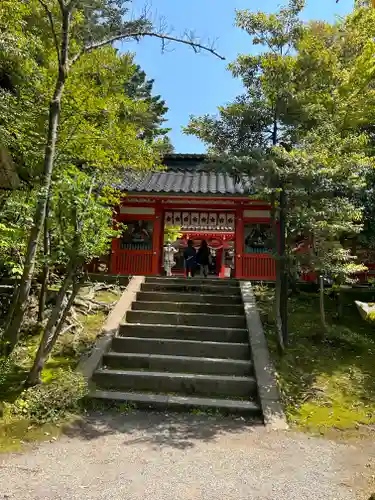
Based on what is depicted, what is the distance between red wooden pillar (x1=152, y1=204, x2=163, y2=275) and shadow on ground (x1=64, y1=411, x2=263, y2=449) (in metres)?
7.27

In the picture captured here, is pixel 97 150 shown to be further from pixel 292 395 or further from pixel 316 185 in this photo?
pixel 292 395

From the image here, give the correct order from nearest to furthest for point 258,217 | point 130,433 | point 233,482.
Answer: point 233,482 → point 130,433 → point 258,217

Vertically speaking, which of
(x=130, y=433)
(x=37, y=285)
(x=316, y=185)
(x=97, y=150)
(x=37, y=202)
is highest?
(x=97, y=150)

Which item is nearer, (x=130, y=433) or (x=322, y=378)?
(x=130, y=433)

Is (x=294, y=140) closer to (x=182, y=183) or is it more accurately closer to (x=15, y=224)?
(x=15, y=224)

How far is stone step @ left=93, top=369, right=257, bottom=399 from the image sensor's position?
6.13 m

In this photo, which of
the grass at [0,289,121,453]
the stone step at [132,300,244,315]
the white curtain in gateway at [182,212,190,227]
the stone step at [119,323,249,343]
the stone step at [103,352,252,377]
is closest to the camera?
the grass at [0,289,121,453]

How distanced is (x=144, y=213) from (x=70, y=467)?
970cm

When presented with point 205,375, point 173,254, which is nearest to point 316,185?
point 205,375

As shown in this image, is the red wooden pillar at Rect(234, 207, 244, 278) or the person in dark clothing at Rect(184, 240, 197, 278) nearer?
the red wooden pillar at Rect(234, 207, 244, 278)

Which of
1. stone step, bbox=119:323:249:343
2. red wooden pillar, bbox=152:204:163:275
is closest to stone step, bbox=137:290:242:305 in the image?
stone step, bbox=119:323:249:343

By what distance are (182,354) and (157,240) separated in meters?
6.01

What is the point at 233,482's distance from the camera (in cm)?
365

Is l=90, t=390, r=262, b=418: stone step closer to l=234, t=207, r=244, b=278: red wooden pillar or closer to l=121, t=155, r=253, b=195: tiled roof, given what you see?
l=121, t=155, r=253, b=195: tiled roof
